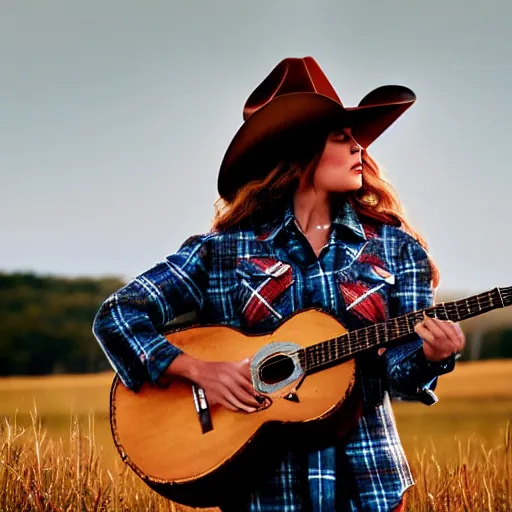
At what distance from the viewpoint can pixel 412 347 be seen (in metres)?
1.81

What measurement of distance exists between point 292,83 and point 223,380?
2.50 feet

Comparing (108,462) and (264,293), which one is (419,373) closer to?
(264,293)

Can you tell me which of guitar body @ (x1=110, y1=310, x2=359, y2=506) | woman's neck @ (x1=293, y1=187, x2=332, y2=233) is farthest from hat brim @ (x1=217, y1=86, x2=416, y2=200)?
guitar body @ (x1=110, y1=310, x2=359, y2=506)

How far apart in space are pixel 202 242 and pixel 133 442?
512 mm

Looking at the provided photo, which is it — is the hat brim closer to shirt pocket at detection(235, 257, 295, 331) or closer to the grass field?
shirt pocket at detection(235, 257, 295, 331)

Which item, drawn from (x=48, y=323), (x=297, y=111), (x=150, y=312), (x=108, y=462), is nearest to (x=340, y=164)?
(x=297, y=111)

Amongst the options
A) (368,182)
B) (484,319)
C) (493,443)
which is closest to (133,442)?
(368,182)

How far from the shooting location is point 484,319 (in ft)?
9.35

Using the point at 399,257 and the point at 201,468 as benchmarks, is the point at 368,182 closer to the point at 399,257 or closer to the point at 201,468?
the point at 399,257

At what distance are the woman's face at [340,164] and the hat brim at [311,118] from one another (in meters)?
0.04

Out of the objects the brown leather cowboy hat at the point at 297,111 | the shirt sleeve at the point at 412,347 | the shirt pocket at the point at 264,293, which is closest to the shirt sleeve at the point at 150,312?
the shirt pocket at the point at 264,293

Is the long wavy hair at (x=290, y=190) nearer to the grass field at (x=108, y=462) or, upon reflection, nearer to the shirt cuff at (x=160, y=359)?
the shirt cuff at (x=160, y=359)

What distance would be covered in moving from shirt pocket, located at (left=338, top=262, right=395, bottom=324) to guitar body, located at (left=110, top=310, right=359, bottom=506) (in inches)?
3.0

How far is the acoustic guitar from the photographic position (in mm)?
1759
